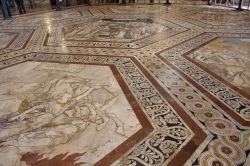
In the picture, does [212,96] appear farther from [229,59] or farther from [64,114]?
[64,114]

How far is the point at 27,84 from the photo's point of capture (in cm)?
214

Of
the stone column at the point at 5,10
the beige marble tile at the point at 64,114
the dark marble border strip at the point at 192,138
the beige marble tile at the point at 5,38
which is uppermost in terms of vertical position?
the stone column at the point at 5,10

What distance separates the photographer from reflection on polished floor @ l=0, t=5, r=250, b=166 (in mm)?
1293

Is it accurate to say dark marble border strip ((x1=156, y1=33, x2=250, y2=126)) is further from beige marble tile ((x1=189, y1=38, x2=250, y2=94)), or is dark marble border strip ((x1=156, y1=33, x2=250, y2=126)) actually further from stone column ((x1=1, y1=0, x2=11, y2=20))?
stone column ((x1=1, y1=0, x2=11, y2=20))

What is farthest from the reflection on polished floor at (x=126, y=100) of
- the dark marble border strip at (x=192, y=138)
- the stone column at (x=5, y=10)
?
the stone column at (x=5, y=10)

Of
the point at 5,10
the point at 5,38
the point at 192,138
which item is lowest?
the point at 192,138

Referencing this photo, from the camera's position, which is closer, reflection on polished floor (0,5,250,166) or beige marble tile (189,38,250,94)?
reflection on polished floor (0,5,250,166)

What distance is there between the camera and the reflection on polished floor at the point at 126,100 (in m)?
1.29

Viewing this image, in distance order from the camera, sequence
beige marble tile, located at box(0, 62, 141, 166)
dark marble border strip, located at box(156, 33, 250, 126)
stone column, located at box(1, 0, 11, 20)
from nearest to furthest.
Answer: beige marble tile, located at box(0, 62, 141, 166)
dark marble border strip, located at box(156, 33, 250, 126)
stone column, located at box(1, 0, 11, 20)

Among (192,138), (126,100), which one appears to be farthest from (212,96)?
(126,100)

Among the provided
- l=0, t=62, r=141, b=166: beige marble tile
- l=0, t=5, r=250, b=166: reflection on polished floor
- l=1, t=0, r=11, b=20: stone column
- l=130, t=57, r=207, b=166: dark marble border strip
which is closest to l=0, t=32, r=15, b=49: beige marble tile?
l=0, t=5, r=250, b=166: reflection on polished floor

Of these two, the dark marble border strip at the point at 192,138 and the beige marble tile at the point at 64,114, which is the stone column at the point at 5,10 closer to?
the beige marble tile at the point at 64,114

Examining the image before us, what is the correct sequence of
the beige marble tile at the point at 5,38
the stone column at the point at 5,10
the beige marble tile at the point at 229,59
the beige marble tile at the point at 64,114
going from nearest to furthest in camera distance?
the beige marble tile at the point at 64,114 < the beige marble tile at the point at 229,59 < the beige marble tile at the point at 5,38 < the stone column at the point at 5,10

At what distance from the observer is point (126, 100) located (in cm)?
182
